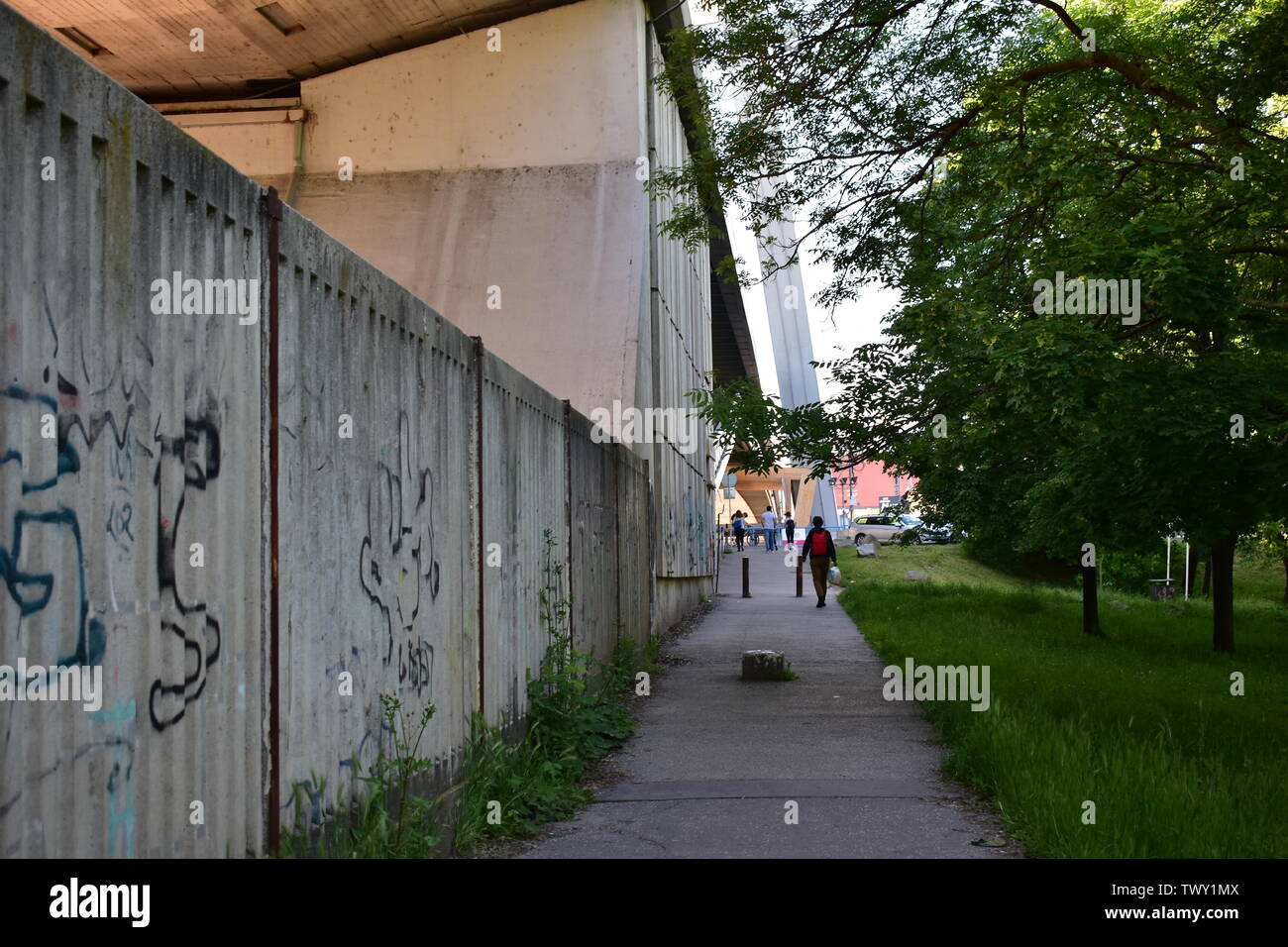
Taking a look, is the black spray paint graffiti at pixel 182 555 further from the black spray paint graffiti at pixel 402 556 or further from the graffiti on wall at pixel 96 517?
the black spray paint graffiti at pixel 402 556

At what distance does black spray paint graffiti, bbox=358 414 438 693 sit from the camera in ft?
17.2

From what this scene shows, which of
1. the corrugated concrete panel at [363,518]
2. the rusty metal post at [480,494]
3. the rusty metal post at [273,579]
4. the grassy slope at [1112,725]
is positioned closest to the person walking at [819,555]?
the grassy slope at [1112,725]

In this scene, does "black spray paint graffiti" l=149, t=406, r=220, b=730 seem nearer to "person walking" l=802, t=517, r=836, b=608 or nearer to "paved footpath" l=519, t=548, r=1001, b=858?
"paved footpath" l=519, t=548, r=1001, b=858

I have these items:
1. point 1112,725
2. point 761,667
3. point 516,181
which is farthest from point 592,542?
point 516,181

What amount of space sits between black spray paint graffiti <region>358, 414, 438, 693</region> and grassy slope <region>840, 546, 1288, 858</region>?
288cm

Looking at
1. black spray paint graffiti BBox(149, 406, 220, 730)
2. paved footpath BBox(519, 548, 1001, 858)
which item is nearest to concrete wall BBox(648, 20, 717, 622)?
paved footpath BBox(519, 548, 1001, 858)

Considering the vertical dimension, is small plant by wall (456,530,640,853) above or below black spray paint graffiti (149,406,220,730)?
below

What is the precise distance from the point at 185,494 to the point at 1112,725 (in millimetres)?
7940

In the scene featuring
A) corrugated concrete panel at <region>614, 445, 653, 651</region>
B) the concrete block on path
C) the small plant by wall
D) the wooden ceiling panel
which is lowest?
the concrete block on path

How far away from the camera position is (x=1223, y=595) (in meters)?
19.6

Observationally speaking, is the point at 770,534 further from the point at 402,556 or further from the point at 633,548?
the point at 402,556

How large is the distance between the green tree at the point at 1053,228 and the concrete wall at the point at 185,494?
5.52 m
